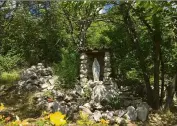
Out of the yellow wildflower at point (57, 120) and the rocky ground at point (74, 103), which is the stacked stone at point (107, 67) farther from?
the yellow wildflower at point (57, 120)

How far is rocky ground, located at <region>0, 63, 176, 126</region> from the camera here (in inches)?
350

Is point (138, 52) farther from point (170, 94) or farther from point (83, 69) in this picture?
point (83, 69)

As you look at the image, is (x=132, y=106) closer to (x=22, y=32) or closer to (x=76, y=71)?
(x=76, y=71)

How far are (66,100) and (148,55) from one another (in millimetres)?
3473

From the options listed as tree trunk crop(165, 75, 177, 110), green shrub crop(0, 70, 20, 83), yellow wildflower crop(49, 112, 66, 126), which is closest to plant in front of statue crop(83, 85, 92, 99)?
tree trunk crop(165, 75, 177, 110)

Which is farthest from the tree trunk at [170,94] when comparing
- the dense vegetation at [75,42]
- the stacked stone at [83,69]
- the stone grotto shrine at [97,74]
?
the stacked stone at [83,69]

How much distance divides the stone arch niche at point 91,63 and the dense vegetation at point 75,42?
344 mm

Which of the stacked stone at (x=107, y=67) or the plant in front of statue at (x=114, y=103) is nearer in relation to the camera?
the plant in front of statue at (x=114, y=103)

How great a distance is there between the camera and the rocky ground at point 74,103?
29.1 feet

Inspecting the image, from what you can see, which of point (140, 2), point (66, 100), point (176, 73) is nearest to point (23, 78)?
point (66, 100)

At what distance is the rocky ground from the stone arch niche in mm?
600

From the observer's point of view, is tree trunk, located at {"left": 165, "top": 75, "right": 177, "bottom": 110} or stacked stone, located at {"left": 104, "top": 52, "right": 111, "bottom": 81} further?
stacked stone, located at {"left": 104, "top": 52, "right": 111, "bottom": 81}

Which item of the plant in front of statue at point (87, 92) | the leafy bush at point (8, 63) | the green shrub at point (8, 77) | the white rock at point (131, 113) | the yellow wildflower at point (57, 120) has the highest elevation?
the leafy bush at point (8, 63)

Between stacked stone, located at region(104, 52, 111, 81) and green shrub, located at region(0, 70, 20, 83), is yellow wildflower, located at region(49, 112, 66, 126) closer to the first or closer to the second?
stacked stone, located at region(104, 52, 111, 81)
